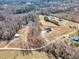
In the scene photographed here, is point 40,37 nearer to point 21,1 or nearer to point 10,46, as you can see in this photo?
point 10,46

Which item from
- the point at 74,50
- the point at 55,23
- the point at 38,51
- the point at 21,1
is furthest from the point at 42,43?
the point at 21,1

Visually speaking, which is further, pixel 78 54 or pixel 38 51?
pixel 38 51

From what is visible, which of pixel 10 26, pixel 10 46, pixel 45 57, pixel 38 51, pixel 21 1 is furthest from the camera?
pixel 21 1

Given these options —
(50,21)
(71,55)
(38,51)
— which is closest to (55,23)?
(50,21)

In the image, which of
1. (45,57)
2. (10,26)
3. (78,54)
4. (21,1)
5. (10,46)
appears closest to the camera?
(78,54)

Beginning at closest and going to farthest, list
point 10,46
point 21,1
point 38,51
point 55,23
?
point 38,51 < point 10,46 < point 55,23 < point 21,1

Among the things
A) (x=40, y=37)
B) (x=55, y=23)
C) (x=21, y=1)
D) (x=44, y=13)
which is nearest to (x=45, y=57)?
(x=40, y=37)

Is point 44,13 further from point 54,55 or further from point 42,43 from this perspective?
point 54,55

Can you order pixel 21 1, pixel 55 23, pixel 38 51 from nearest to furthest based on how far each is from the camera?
pixel 38 51
pixel 55 23
pixel 21 1

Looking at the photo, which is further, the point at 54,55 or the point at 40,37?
the point at 40,37
